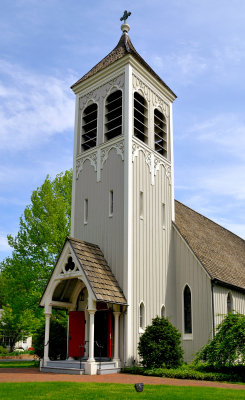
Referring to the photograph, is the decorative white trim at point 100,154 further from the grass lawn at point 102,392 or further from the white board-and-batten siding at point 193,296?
the grass lawn at point 102,392

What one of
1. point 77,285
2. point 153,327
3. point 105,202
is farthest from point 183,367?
point 105,202

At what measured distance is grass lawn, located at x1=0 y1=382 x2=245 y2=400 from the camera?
1054cm

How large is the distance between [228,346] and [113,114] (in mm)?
13591

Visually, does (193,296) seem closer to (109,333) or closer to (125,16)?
(109,333)

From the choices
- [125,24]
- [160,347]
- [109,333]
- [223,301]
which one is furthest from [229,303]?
[125,24]

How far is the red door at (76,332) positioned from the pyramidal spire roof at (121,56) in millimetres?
13266

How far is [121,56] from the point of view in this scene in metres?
22.5

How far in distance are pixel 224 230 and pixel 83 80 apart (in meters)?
16.9

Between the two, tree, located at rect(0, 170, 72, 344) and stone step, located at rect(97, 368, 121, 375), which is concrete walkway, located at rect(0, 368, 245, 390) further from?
tree, located at rect(0, 170, 72, 344)

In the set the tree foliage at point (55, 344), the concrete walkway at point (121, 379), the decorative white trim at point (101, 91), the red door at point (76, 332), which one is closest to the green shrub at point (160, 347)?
the concrete walkway at point (121, 379)

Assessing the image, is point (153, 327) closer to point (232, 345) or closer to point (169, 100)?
point (232, 345)

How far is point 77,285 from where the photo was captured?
20.5 meters

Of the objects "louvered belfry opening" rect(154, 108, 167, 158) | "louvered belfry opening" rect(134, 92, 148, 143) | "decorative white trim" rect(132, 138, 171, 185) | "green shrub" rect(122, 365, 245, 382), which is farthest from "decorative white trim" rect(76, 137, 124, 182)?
"green shrub" rect(122, 365, 245, 382)

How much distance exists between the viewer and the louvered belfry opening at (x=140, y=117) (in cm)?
2251
